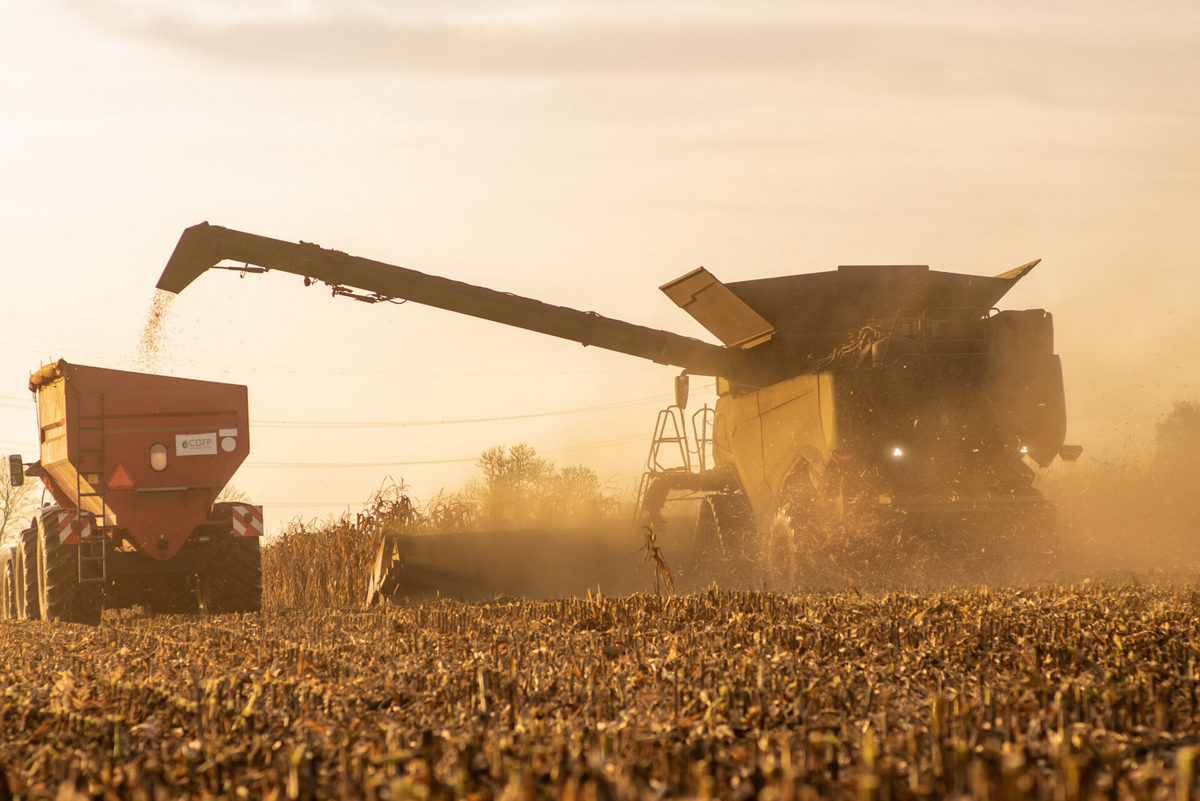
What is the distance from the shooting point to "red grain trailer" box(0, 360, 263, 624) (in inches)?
427

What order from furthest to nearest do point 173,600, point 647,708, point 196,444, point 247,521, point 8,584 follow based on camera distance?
point 8,584
point 173,600
point 247,521
point 196,444
point 647,708

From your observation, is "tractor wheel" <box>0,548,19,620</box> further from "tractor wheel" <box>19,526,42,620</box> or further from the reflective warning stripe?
the reflective warning stripe

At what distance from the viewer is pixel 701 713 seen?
3779mm

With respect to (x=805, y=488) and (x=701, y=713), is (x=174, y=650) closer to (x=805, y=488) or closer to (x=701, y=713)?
(x=701, y=713)

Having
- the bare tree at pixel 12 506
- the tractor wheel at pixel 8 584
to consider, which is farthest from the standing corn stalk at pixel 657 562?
the bare tree at pixel 12 506

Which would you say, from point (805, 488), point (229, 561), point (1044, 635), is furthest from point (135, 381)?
point (1044, 635)

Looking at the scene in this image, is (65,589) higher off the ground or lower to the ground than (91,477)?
lower

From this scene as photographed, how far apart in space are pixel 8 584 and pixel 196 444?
3832 millimetres

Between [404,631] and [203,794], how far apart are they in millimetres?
4245

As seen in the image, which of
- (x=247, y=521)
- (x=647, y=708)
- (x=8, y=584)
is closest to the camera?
(x=647, y=708)

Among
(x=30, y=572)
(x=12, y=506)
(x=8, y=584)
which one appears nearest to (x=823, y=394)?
(x=30, y=572)

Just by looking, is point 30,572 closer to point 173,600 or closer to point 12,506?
point 173,600

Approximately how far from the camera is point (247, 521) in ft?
38.2

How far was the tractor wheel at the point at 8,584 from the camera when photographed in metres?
12.8
